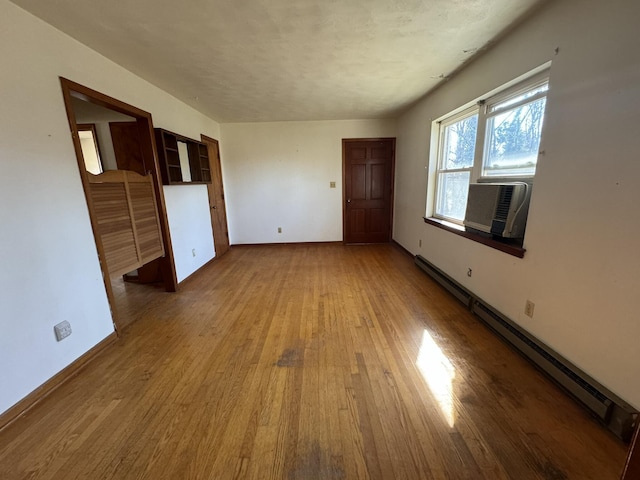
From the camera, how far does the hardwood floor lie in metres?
1.22

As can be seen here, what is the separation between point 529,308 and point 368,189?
3.64 meters

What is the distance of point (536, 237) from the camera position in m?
1.85

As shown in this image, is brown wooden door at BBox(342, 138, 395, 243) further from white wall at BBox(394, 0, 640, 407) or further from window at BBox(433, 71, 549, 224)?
white wall at BBox(394, 0, 640, 407)

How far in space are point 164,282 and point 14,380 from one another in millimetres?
1797

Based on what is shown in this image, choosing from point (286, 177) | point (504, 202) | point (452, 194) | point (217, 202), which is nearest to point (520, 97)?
point (504, 202)

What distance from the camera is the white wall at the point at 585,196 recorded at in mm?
1300

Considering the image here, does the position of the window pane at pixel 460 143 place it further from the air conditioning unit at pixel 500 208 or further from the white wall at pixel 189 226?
the white wall at pixel 189 226

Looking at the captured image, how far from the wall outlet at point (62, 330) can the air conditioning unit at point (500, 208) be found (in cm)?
342

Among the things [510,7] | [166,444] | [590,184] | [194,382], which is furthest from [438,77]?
[166,444]

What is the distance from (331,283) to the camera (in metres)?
3.38

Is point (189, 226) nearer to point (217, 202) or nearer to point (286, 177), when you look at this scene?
point (217, 202)

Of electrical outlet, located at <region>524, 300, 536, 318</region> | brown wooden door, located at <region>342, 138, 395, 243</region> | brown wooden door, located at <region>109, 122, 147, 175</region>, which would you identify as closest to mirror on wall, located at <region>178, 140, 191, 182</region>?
brown wooden door, located at <region>109, 122, 147, 175</region>

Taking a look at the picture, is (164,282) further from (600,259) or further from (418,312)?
(600,259)

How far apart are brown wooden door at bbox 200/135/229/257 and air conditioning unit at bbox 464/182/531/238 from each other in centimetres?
396
